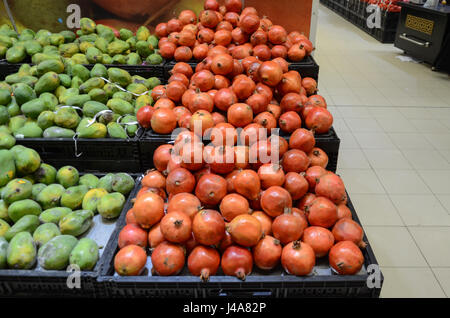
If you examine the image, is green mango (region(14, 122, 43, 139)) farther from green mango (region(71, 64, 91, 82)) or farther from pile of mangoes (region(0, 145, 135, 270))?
green mango (region(71, 64, 91, 82))

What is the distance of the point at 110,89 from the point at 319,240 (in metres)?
1.98

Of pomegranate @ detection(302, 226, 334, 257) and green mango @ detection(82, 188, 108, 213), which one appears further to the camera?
green mango @ detection(82, 188, 108, 213)

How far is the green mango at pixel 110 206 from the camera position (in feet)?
6.29

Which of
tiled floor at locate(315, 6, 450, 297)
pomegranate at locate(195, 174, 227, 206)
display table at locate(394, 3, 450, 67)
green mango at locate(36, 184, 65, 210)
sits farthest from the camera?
display table at locate(394, 3, 450, 67)

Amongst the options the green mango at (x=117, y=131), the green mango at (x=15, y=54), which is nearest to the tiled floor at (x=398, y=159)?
the green mango at (x=117, y=131)

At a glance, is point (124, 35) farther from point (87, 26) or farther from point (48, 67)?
point (48, 67)

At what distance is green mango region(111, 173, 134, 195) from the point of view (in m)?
2.10

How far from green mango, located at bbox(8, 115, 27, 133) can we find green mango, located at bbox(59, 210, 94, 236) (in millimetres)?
1010

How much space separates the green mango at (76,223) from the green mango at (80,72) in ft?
4.64

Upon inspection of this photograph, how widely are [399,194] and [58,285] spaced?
9.61 ft

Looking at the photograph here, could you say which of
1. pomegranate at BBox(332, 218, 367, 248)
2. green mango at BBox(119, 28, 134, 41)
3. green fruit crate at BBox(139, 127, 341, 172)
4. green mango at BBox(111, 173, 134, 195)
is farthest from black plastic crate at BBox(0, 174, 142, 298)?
green mango at BBox(119, 28, 134, 41)

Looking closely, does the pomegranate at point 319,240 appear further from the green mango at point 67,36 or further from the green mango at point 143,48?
the green mango at point 67,36

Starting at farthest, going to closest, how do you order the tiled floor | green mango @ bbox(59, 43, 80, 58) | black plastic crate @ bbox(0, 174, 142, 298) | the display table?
1. the display table
2. green mango @ bbox(59, 43, 80, 58)
3. the tiled floor
4. black plastic crate @ bbox(0, 174, 142, 298)

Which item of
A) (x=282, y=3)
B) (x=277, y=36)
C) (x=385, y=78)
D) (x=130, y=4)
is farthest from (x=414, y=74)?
(x=130, y=4)
